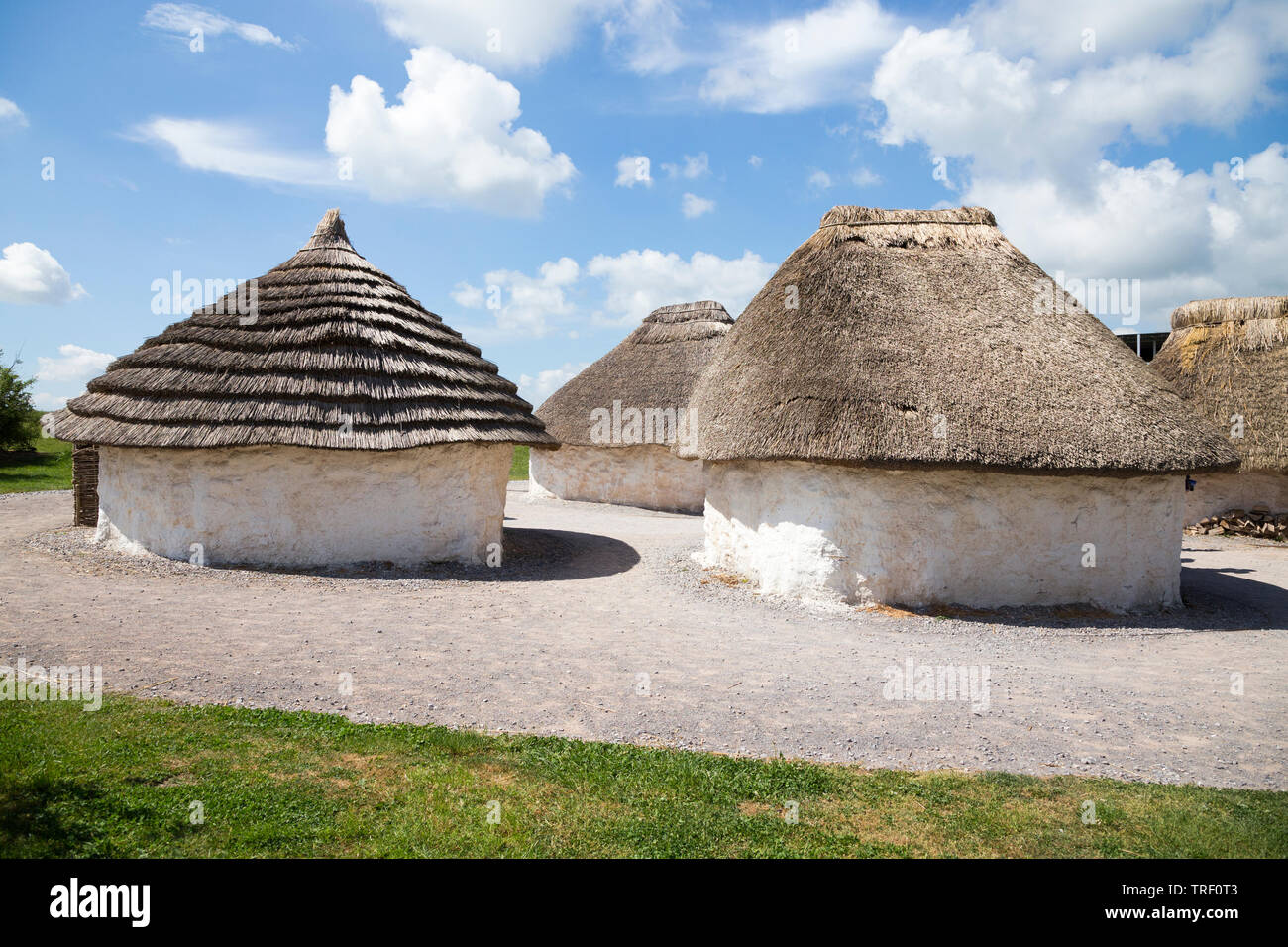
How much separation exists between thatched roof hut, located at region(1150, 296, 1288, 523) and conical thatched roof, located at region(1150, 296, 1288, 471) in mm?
18

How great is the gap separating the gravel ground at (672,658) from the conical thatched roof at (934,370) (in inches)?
80.5

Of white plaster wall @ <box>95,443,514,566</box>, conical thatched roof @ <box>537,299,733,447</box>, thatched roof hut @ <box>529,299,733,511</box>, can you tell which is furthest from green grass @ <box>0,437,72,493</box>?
conical thatched roof @ <box>537,299,733,447</box>

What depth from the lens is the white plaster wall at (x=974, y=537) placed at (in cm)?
936

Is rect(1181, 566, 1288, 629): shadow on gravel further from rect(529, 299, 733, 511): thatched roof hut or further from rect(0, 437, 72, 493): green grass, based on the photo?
rect(0, 437, 72, 493): green grass

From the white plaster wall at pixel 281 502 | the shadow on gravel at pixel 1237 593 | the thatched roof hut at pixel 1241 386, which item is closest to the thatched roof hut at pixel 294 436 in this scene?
the white plaster wall at pixel 281 502

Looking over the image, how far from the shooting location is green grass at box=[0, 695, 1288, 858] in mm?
3742

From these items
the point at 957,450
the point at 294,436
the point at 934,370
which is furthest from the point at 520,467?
the point at 957,450

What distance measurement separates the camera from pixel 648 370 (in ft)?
71.6

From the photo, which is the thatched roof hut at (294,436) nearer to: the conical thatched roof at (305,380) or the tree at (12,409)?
the conical thatched roof at (305,380)

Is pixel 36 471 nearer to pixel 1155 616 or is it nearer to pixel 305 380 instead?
pixel 305 380

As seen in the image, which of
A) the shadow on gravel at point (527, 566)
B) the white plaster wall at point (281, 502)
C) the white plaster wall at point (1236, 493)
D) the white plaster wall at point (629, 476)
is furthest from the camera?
the white plaster wall at point (629, 476)
